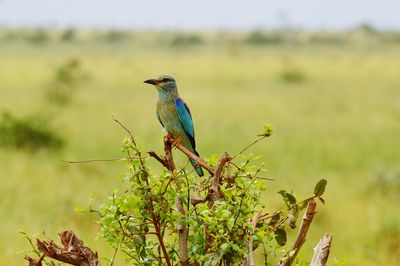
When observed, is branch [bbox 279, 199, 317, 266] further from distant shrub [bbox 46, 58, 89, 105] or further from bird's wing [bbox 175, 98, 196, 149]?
distant shrub [bbox 46, 58, 89, 105]

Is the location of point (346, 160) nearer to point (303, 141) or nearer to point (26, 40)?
point (303, 141)

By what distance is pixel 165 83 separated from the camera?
3.47m

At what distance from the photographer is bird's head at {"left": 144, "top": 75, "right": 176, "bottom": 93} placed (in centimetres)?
341

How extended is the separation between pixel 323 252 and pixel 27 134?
11120 mm

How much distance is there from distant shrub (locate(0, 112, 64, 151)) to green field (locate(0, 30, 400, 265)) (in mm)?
297

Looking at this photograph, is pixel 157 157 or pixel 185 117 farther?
pixel 185 117

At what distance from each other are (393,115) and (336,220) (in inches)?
466

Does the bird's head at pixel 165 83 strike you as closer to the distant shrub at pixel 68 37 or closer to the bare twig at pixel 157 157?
the bare twig at pixel 157 157

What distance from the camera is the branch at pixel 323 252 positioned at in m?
2.71

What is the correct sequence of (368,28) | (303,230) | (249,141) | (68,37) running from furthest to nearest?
(368,28)
(68,37)
(249,141)
(303,230)

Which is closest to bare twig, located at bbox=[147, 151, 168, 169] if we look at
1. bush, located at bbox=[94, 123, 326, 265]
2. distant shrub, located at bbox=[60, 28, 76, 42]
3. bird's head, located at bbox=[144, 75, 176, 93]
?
bush, located at bbox=[94, 123, 326, 265]

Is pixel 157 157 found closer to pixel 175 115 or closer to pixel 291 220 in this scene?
pixel 291 220

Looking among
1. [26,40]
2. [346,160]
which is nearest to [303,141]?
[346,160]

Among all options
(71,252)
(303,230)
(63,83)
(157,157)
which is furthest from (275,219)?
(63,83)
